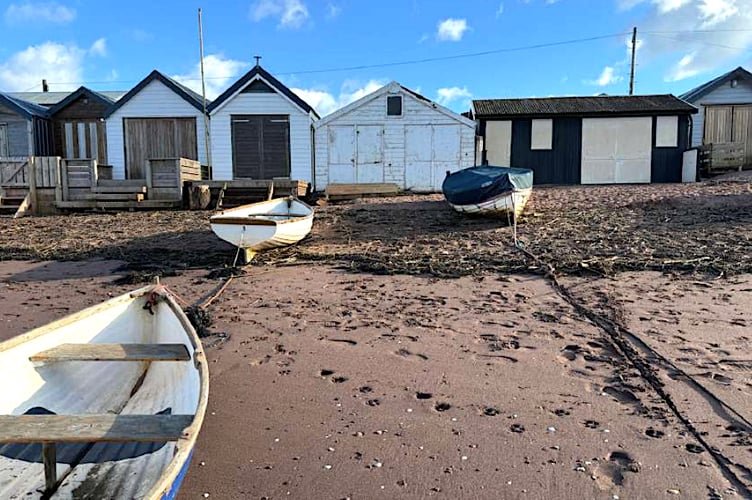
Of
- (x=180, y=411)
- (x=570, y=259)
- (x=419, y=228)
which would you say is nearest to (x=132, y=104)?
(x=419, y=228)

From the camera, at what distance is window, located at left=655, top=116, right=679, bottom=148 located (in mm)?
21734

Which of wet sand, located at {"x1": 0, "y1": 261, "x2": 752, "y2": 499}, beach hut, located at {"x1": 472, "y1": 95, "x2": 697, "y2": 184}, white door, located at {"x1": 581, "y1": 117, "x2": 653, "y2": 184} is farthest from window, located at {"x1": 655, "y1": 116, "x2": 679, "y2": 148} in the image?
wet sand, located at {"x1": 0, "y1": 261, "x2": 752, "y2": 499}

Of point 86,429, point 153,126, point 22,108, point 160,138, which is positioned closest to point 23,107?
point 22,108

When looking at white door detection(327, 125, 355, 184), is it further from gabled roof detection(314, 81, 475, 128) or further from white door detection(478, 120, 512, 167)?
white door detection(478, 120, 512, 167)

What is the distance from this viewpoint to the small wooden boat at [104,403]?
2709 millimetres

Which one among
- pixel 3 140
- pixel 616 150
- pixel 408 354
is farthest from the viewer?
pixel 3 140

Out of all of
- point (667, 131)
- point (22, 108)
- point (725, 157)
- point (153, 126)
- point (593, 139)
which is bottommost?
point (725, 157)

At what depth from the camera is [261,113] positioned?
2042 centimetres

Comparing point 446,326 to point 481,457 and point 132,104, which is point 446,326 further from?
point 132,104

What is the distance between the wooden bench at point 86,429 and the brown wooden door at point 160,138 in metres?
19.6

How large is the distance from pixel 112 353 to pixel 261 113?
17.6 metres

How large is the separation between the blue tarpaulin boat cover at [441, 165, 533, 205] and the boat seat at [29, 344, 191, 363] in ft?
30.4

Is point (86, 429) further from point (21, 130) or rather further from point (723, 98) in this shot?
point (723, 98)

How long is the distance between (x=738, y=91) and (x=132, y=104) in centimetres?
2476
